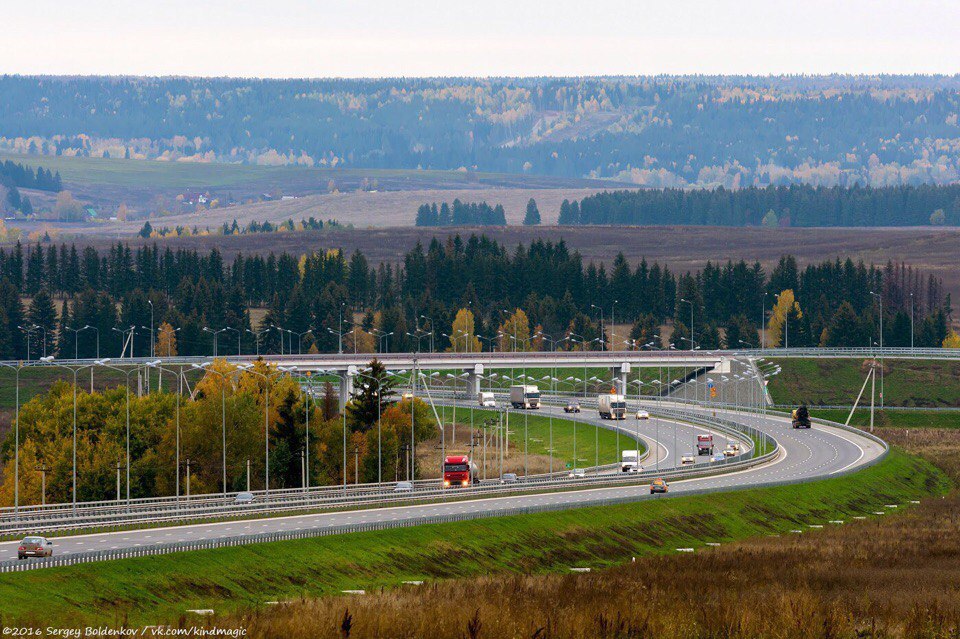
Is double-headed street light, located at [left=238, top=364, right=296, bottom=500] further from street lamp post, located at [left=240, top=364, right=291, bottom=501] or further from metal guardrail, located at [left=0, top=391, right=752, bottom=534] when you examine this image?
metal guardrail, located at [left=0, top=391, right=752, bottom=534]

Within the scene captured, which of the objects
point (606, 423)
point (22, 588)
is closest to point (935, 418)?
point (606, 423)

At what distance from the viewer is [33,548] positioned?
236 ft

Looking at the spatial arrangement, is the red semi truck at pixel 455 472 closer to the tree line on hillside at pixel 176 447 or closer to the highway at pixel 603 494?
the tree line on hillside at pixel 176 447

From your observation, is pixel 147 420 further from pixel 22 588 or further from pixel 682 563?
pixel 22 588

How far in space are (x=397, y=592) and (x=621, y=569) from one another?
1788cm

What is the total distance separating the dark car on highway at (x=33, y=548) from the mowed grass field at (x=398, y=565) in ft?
12.7

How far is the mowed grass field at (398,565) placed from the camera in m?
61.6

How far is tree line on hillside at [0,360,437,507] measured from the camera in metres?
130

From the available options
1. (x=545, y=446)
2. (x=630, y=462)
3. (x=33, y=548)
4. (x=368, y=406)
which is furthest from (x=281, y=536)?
(x=545, y=446)

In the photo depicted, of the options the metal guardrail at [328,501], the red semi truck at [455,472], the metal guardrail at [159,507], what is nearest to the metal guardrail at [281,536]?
the metal guardrail at [328,501]

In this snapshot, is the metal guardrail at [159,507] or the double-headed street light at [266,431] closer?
the metal guardrail at [159,507]

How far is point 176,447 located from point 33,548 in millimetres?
56893

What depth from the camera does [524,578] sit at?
3118 inches

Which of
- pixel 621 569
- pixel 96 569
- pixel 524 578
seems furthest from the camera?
pixel 621 569
